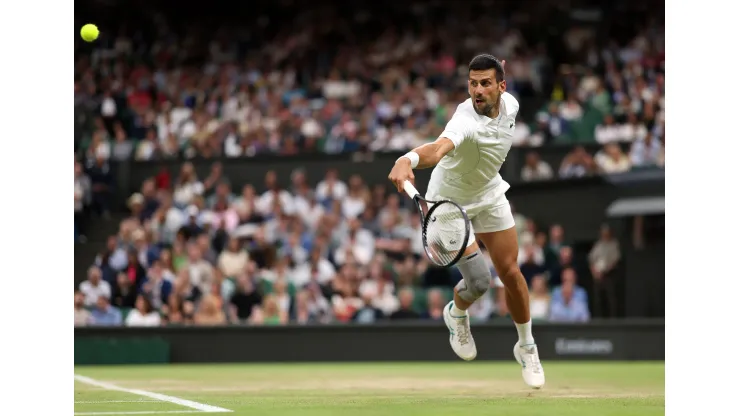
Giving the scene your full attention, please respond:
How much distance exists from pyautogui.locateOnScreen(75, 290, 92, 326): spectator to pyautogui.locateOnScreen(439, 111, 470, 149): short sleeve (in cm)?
799

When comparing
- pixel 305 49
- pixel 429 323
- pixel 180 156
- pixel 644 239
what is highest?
pixel 305 49

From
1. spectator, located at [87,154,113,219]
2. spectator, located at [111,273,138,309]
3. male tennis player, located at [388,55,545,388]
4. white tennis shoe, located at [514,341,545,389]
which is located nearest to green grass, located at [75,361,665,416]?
white tennis shoe, located at [514,341,545,389]

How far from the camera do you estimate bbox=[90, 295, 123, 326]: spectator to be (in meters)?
15.0

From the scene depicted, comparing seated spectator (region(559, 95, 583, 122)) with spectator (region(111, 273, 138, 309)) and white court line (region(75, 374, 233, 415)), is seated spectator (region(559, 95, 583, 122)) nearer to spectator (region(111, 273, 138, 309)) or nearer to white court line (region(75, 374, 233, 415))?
spectator (region(111, 273, 138, 309))

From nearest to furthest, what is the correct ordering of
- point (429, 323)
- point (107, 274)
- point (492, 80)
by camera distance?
point (492, 80), point (429, 323), point (107, 274)

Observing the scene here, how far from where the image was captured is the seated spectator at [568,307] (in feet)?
48.9

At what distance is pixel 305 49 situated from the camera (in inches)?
816

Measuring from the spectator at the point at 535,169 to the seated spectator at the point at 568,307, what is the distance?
211cm

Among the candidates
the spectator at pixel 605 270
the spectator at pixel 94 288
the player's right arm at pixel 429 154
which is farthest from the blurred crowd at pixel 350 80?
the player's right arm at pixel 429 154

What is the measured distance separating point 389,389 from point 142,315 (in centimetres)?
570

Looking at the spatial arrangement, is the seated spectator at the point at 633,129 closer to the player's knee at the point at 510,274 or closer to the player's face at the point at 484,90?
the player's knee at the point at 510,274
